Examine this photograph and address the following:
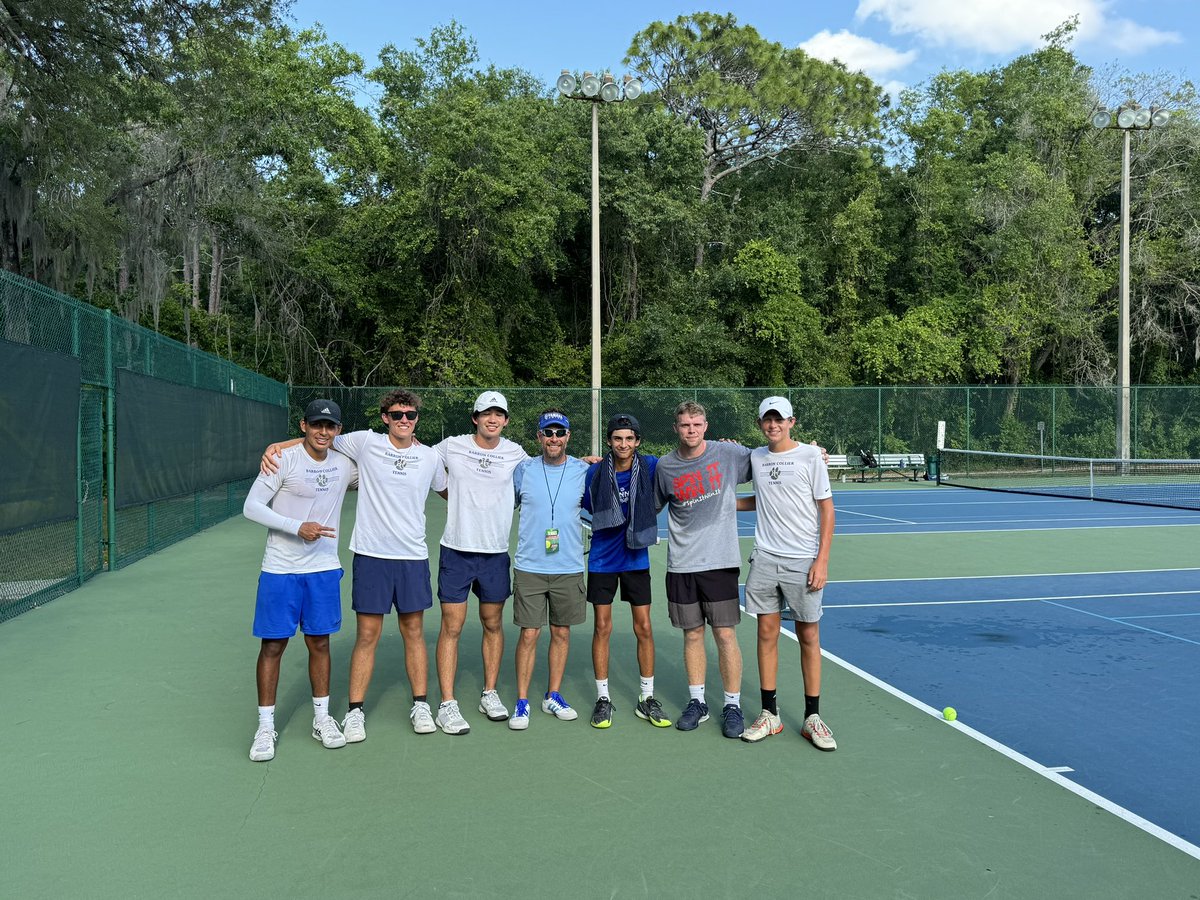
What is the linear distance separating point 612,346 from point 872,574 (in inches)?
878

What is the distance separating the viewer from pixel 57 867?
3473 mm

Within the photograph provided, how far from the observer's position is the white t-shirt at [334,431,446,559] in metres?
5.01

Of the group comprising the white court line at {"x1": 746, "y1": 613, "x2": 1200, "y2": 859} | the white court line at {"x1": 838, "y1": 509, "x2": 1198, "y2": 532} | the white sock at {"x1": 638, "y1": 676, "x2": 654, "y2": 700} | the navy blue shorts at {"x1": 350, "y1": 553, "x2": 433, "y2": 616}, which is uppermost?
the navy blue shorts at {"x1": 350, "y1": 553, "x2": 433, "y2": 616}

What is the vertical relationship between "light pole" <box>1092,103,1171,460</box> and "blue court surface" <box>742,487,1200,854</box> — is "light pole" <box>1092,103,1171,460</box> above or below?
above

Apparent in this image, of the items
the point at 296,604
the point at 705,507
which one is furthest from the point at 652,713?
the point at 296,604

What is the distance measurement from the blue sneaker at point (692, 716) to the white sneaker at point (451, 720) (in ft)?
3.70

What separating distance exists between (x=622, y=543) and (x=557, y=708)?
983 mm

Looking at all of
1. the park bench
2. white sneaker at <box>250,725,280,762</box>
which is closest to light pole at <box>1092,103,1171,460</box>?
the park bench

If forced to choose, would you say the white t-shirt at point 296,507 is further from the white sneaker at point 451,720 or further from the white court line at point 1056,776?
the white court line at point 1056,776

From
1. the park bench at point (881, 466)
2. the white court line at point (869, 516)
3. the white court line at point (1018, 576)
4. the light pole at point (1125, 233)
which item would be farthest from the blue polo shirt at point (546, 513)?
the light pole at point (1125, 233)

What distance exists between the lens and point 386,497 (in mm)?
5020

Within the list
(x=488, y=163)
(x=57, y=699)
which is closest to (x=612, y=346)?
(x=488, y=163)

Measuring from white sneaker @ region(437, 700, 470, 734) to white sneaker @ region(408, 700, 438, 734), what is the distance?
5cm

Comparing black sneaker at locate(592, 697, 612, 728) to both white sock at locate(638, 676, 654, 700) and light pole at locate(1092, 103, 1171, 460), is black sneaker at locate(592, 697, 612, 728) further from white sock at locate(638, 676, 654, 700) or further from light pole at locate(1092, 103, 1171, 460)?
light pole at locate(1092, 103, 1171, 460)
